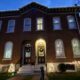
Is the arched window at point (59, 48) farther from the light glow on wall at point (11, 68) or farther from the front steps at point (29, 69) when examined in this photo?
the light glow on wall at point (11, 68)

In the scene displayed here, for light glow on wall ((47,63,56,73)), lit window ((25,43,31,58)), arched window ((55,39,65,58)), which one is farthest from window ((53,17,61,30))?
light glow on wall ((47,63,56,73))

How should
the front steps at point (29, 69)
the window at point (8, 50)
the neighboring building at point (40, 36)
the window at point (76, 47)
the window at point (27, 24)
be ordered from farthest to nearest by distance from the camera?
1. the window at point (27, 24)
2. the window at point (8, 50)
3. the neighboring building at point (40, 36)
4. the window at point (76, 47)
5. the front steps at point (29, 69)

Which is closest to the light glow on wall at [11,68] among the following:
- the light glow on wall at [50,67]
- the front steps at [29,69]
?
the front steps at [29,69]

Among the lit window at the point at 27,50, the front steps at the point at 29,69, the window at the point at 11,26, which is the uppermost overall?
the window at the point at 11,26

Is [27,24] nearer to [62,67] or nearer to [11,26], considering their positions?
[11,26]

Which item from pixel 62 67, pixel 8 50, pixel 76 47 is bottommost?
pixel 62 67

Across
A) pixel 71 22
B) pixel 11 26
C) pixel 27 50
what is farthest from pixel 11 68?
pixel 71 22

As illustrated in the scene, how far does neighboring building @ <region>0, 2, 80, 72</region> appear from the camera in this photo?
2035cm

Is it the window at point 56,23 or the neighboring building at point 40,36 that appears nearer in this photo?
the neighboring building at point 40,36

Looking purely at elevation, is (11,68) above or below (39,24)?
below

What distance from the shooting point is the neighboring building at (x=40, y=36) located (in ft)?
66.8

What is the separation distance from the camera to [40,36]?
21172 millimetres

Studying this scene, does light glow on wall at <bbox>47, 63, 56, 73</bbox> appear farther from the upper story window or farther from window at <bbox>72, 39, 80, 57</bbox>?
the upper story window

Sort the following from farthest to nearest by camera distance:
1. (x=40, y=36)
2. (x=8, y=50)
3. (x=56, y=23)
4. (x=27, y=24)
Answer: (x=27, y=24) → (x=56, y=23) → (x=8, y=50) → (x=40, y=36)
